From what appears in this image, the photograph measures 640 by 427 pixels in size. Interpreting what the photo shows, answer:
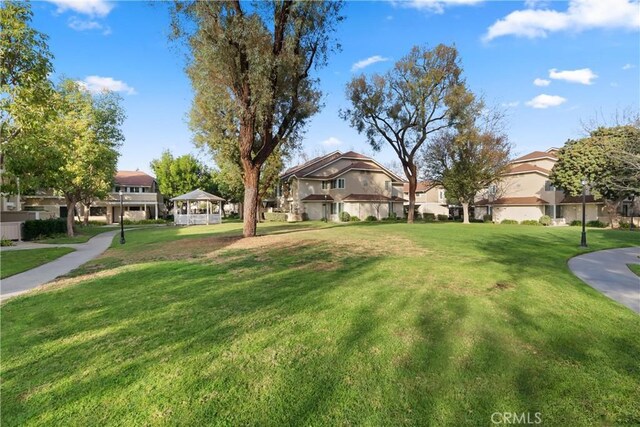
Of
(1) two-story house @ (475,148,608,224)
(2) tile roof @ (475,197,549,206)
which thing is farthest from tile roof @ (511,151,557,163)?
(2) tile roof @ (475,197,549,206)

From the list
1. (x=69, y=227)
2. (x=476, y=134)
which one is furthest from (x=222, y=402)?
(x=476, y=134)

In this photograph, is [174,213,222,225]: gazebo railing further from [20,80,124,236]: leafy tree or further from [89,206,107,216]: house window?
[89,206,107,216]: house window

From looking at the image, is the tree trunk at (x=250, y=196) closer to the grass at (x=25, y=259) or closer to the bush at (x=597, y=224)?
the grass at (x=25, y=259)

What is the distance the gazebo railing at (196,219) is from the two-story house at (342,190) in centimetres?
896

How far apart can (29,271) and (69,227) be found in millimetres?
16313

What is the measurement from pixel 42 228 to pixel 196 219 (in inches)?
647

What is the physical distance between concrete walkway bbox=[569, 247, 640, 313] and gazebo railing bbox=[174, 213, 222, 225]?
33.8m

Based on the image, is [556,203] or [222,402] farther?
[556,203]

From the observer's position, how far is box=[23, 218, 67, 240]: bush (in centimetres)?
2209

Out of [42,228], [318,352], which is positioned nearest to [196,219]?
[42,228]

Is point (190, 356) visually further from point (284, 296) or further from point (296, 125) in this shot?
point (296, 125)

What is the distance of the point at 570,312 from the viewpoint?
19.9ft

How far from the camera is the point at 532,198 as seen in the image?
136ft

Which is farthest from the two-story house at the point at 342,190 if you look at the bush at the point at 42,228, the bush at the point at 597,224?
the bush at the point at 42,228
